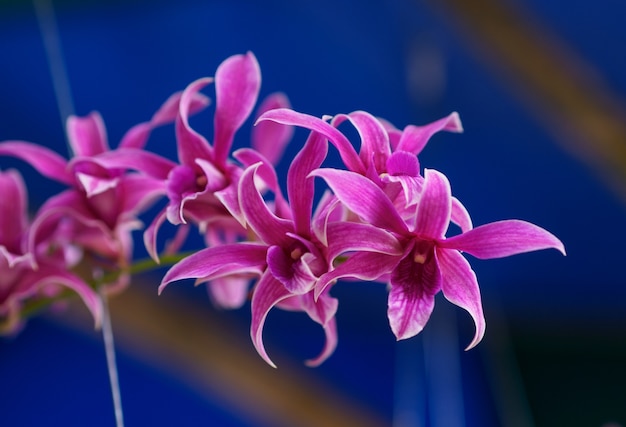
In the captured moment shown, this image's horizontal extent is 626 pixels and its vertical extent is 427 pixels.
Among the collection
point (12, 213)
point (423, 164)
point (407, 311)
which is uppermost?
point (423, 164)

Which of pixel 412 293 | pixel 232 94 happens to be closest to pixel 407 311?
pixel 412 293

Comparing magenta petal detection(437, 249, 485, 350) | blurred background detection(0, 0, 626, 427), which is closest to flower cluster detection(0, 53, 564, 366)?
magenta petal detection(437, 249, 485, 350)

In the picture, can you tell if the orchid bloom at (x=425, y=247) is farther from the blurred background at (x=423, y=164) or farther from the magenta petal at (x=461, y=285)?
the blurred background at (x=423, y=164)

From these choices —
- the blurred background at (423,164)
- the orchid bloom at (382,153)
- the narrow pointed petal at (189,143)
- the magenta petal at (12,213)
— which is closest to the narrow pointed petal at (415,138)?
the orchid bloom at (382,153)

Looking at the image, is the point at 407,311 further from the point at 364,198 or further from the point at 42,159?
the point at 42,159

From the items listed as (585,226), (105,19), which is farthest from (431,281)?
(585,226)
